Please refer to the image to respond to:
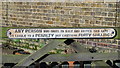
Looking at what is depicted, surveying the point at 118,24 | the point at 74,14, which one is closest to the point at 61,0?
the point at 74,14

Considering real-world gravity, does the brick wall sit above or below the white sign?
above

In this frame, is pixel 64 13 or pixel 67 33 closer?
pixel 67 33

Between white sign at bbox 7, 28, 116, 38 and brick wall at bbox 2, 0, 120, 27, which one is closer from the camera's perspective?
white sign at bbox 7, 28, 116, 38

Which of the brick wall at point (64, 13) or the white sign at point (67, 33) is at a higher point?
the brick wall at point (64, 13)

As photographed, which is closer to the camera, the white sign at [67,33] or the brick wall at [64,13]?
the white sign at [67,33]

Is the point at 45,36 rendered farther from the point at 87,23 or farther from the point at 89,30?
the point at 87,23
